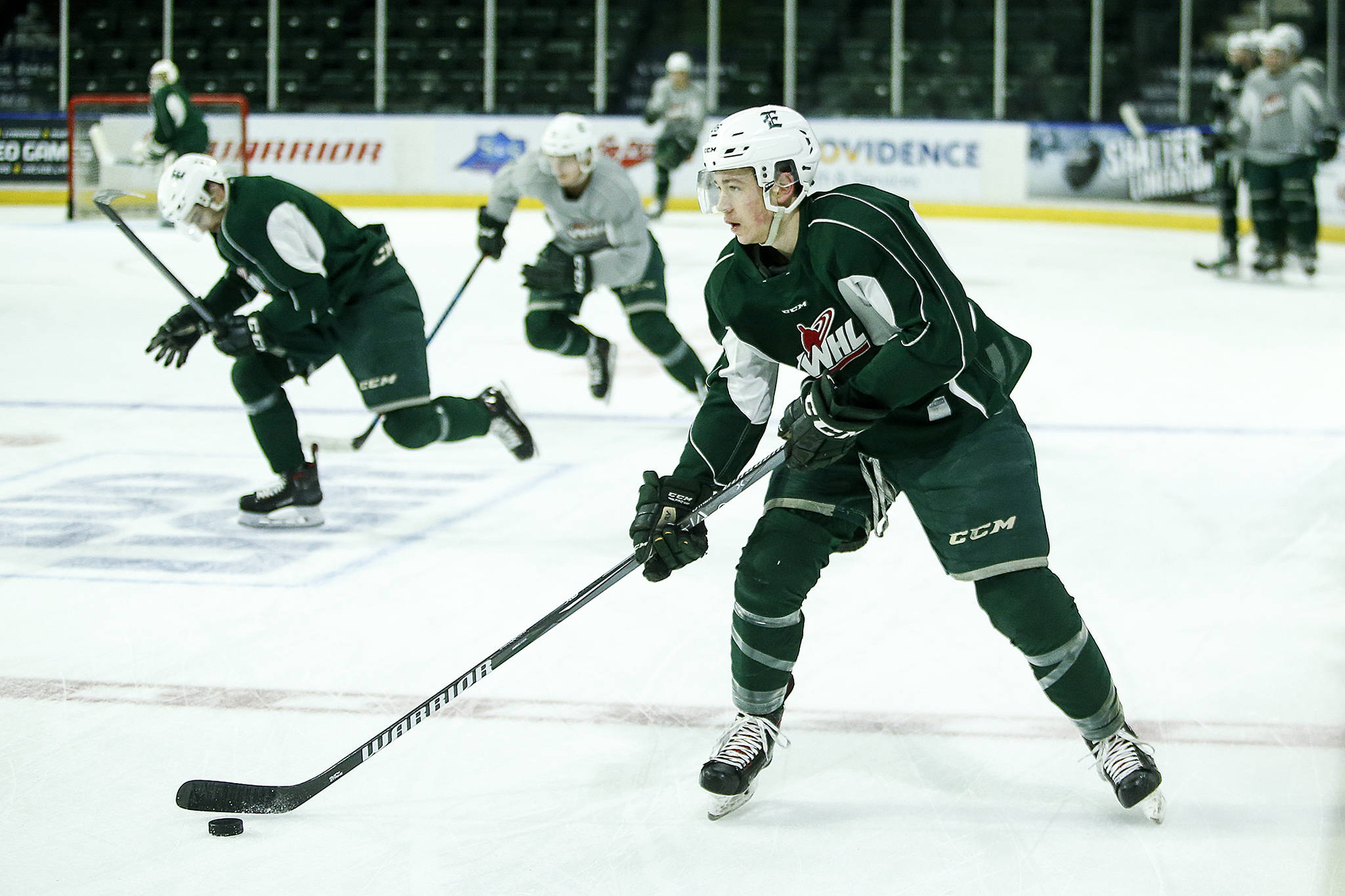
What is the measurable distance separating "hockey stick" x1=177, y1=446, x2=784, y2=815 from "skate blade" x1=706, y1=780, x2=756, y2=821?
0.35 metres

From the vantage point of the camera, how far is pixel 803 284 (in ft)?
7.18

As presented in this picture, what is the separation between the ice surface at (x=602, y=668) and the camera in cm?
221

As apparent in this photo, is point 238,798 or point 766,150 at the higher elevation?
point 766,150

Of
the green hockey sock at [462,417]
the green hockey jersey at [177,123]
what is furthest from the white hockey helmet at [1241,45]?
the green hockey jersey at [177,123]

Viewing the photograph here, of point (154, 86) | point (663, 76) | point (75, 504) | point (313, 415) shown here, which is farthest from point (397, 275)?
point (663, 76)

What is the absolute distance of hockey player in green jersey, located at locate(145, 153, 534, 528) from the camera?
12.2 ft

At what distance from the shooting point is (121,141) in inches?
502

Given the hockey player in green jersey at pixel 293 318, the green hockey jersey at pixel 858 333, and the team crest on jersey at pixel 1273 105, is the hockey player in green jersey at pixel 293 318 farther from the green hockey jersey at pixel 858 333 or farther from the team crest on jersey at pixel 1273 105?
the team crest on jersey at pixel 1273 105

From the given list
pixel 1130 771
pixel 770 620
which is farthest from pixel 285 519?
pixel 1130 771

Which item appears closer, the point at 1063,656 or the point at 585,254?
the point at 1063,656

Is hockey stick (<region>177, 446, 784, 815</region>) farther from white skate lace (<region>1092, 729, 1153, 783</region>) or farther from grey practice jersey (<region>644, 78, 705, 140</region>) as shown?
grey practice jersey (<region>644, 78, 705, 140</region>)

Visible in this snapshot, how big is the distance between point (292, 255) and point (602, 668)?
4.42 ft

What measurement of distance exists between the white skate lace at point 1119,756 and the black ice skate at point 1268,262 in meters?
7.45

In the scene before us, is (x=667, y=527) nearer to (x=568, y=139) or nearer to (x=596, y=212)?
(x=568, y=139)
